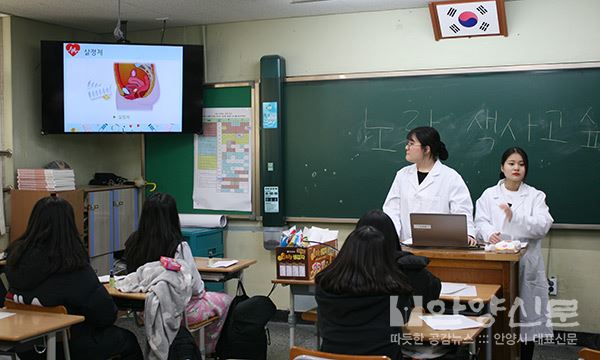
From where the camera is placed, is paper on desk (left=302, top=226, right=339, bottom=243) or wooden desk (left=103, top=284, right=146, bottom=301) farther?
paper on desk (left=302, top=226, right=339, bottom=243)

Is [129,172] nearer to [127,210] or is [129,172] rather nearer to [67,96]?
[127,210]

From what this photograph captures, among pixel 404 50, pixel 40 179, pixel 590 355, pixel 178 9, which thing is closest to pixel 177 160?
pixel 40 179

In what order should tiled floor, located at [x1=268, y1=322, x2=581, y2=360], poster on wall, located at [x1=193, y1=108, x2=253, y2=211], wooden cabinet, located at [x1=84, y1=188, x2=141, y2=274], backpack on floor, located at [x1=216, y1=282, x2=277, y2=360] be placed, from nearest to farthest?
backpack on floor, located at [x1=216, y1=282, x2=277, y2=360]
tiled floor, located at [x1=268, y1=322, x2=581, y2=360]
wooden cabinet, located at [x1=84, y1=188, x2=141, y2=274]
poster on wall, located at [x1=193, y1=108, x2=253, y2=211]

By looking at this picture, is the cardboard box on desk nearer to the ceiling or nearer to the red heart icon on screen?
the ceiling

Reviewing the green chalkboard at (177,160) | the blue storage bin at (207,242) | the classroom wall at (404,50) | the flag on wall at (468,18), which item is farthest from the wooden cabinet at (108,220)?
the flag on wall at (468,18)

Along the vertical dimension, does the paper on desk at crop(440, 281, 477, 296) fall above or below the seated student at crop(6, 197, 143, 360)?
below

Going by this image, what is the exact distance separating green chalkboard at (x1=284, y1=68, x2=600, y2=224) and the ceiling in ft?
1.96

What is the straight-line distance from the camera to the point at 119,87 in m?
5.59

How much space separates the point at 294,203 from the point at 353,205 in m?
0.53

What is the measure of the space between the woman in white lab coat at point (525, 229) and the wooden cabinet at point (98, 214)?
3140mm

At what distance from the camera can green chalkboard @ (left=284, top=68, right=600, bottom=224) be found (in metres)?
4.93

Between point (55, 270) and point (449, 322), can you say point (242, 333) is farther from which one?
point (449, 322)

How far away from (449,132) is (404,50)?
75cm

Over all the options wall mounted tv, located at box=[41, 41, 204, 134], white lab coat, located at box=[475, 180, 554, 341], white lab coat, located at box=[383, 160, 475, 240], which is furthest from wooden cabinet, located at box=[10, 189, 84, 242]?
white lab coat, located at box=[475, 180, 554, 341]
